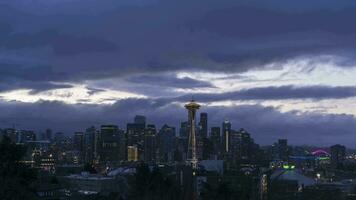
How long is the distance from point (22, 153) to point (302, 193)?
72.5 m

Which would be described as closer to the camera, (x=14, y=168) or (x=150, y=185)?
(x=14, y=168)

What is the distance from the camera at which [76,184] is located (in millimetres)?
131875

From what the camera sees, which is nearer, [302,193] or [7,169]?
[7,169]

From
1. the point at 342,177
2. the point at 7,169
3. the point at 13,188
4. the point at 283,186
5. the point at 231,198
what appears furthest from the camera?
the point at 342,177

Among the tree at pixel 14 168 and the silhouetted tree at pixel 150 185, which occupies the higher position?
the tree at pixel 14 168

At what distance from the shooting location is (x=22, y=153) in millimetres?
31516

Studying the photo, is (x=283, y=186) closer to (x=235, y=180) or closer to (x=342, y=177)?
(x=235, y=180)

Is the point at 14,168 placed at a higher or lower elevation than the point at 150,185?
higher

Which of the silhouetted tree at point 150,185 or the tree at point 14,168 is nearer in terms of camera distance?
the tree at point 14,168

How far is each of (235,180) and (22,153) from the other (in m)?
93.0

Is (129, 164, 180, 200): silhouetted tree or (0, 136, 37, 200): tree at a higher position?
(0, 136, 37, 200): tree

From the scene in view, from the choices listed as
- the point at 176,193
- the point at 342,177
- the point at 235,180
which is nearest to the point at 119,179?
the point at 235,180

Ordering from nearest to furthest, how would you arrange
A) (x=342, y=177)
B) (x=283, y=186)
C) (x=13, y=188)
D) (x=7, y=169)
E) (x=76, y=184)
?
(x=13, y=188) → (x=7, y=169) → (x=283, y=186) → (x=76, y=184) → (x=342, y=177)

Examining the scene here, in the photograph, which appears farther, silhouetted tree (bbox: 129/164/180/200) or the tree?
silhouetted tree (bbox: 129/164/180/200)
